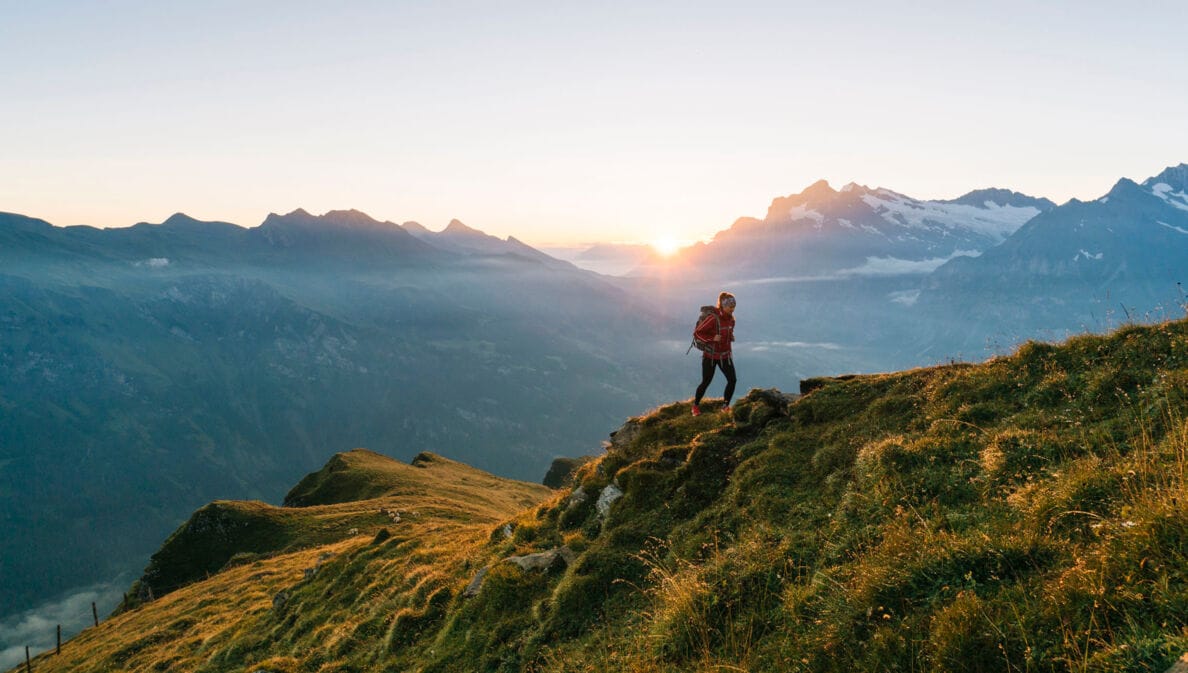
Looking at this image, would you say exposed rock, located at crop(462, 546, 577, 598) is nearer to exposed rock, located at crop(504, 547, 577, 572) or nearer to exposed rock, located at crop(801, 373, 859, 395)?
exposed rock, located at crop(504, 547, 577, 572)

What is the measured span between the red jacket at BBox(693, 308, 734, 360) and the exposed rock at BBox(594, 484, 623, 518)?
24.9ft

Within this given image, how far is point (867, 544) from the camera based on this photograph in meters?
8.54

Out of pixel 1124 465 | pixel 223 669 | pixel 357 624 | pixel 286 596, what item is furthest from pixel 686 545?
pixel 286 596

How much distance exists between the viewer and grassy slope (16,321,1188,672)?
18.6 feet

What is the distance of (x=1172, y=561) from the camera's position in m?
5.38

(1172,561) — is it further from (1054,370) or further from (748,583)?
(1054,370)

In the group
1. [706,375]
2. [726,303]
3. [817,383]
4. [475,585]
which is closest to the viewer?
[475,585]

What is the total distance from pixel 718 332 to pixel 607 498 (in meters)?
8.67

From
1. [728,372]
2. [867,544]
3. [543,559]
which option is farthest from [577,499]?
[867,544]

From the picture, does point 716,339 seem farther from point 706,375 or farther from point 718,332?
point 706,375

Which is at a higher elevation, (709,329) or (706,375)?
(709,329)

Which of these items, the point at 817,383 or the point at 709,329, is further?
the point at 709,329

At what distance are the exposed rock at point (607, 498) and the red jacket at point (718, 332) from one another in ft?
24.9

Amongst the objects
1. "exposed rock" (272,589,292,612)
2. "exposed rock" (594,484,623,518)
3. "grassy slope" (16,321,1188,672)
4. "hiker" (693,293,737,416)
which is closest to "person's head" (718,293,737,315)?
"hiker" (693,293,737,416)
